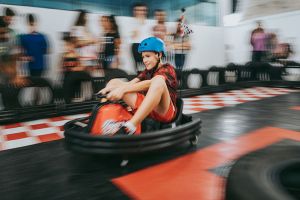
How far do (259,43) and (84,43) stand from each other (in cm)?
363

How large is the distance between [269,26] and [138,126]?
5.91 m

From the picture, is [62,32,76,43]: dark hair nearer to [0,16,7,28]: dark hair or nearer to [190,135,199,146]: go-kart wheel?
[0,16,7,28]: dark hair

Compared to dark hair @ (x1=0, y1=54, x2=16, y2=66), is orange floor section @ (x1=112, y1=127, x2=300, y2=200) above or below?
below

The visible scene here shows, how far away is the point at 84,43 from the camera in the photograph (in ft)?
11.7

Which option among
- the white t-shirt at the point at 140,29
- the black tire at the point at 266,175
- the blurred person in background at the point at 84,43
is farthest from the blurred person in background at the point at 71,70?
the black tire at the point at 266,175

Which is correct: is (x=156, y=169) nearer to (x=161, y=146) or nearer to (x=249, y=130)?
(x=161, y=146)

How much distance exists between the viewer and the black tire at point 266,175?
24.3 inches

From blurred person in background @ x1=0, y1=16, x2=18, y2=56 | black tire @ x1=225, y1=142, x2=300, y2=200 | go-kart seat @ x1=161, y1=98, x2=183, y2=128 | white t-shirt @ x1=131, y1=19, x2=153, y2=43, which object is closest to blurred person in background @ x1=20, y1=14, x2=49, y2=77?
blurred person in background @ x1=0, y1=16, x2=18, y2=56

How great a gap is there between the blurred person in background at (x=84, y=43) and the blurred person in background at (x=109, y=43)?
14cm

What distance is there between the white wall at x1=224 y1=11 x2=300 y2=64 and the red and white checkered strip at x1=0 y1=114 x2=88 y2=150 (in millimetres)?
5037

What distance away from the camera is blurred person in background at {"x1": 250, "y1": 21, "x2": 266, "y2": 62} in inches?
215

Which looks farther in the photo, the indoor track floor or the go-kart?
the go-kart

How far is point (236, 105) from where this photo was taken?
3.14m

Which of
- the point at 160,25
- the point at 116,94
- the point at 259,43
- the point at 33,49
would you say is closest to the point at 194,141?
the point at 116,94
